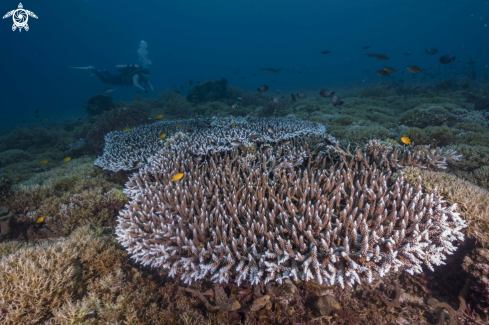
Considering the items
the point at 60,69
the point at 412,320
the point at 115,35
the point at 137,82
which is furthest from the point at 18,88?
the point at 412,320

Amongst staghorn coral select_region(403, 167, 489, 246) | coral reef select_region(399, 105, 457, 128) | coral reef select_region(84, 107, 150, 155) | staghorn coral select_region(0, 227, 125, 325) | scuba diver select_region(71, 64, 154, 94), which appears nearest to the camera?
staghorn coral select_region(0, 227, 125, 325)

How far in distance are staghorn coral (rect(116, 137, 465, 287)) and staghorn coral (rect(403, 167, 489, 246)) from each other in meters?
0.28

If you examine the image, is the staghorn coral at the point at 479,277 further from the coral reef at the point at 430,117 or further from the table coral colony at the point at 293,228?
the coral reef at the point at 430,117

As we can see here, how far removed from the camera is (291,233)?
2.88 metres

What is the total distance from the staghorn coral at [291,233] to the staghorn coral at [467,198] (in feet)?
0.93

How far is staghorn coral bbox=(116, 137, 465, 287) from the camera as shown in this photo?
2.48 m

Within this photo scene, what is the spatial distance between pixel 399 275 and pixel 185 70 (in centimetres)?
17880

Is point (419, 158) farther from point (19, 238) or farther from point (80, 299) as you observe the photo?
point (19, 238)

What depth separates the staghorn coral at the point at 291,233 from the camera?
8.14ft

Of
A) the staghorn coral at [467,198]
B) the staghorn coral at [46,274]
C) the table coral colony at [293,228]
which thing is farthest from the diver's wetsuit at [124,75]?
the staghorn coral at [467,198]

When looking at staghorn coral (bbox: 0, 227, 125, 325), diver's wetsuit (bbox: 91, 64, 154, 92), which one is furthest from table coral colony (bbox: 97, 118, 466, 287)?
diver's wetsuit (bbox: 91, 64, 154, 92)

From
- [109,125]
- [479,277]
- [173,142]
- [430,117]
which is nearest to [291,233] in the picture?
[479,277]

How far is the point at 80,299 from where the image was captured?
2861 mm

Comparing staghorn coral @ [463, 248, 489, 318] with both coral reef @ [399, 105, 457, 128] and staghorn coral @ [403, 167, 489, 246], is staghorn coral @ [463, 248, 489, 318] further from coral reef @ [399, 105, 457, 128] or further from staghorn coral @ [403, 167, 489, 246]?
coral reef @ [399, 105, 457, 128]
